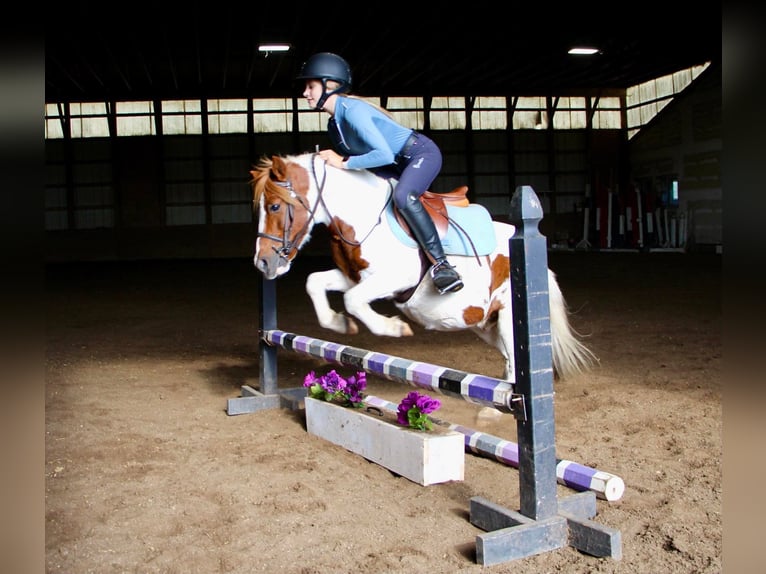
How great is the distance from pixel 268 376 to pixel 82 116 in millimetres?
17367

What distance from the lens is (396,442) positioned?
3.12m

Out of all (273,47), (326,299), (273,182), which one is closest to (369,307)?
(326,299)

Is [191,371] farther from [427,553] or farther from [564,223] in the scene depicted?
[564,223]

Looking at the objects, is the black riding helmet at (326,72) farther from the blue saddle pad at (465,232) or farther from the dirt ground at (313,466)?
the dirt ground at (313,466)

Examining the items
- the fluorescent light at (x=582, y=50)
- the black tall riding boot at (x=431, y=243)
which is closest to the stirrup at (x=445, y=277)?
the black tall riding boot at (x=431, y=243)

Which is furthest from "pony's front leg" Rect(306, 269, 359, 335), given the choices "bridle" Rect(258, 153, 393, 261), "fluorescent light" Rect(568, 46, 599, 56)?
"fluorescent light" Rect(568, 46, 599, 56)

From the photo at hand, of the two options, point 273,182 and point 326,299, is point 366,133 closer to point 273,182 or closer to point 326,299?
point 273,182

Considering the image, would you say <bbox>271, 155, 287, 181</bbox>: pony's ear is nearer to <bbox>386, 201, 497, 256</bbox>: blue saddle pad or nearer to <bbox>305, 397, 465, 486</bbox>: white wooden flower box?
<bbox>386, 201, 497, 256</bbox>: blue saddle pad

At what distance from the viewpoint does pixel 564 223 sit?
21.2m

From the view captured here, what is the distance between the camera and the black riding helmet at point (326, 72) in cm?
347

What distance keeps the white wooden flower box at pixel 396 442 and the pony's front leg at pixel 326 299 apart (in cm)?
41

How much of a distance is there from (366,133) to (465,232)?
780 millimetres

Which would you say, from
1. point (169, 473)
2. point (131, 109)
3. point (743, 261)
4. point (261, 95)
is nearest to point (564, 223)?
point (261, 95)

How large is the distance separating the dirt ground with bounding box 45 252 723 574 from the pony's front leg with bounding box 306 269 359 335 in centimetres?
61
